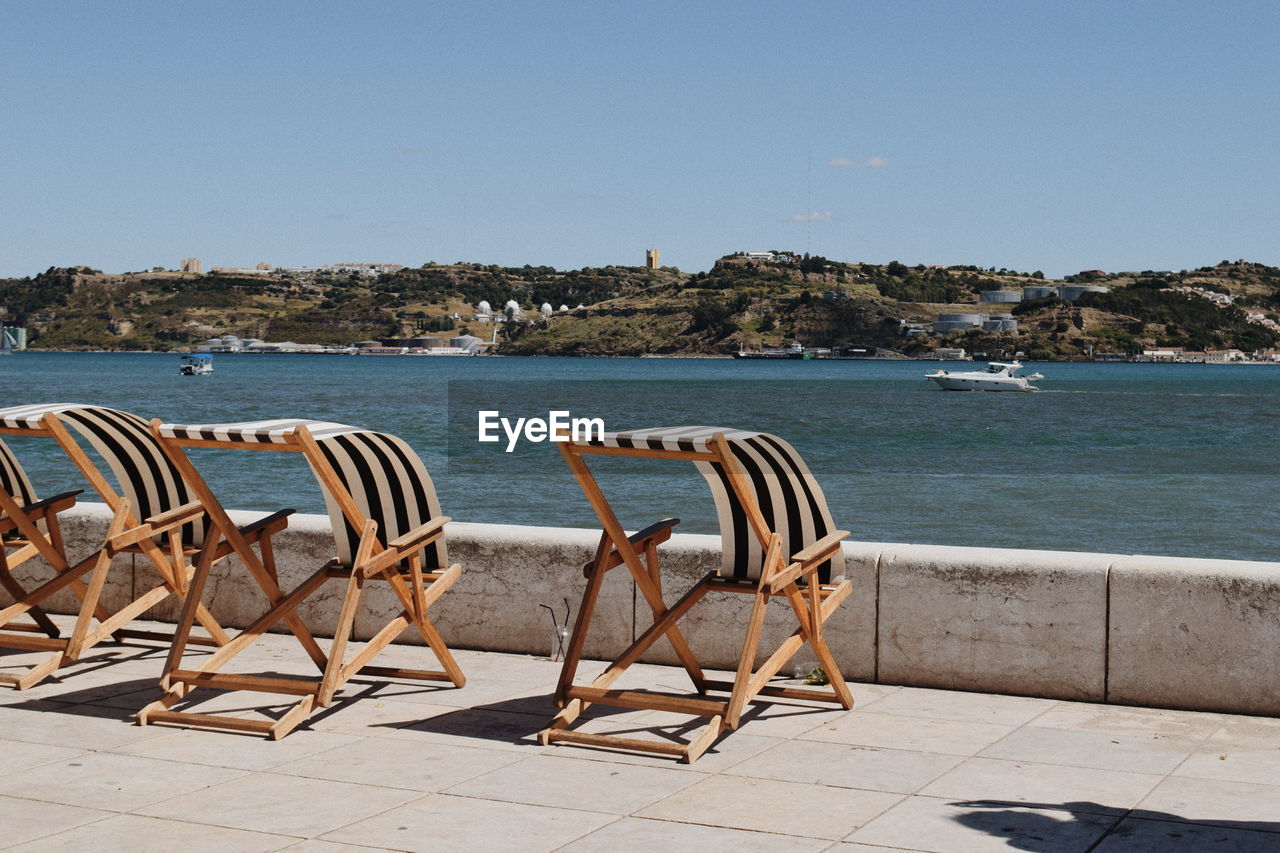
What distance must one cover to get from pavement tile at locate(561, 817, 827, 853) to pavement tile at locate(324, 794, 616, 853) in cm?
7

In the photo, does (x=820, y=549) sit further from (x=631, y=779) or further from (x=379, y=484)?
(x=379, y=484)

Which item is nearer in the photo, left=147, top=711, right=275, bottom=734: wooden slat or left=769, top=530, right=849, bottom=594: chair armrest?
left=769, top=530, right=849, bottom=594: chair armrest

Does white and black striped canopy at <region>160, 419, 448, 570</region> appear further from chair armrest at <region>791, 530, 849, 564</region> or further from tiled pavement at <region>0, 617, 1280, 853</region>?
chair armrest at <region>791, 530, 849, 564</region>

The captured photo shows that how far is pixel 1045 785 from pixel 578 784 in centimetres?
161

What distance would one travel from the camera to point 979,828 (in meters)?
4.64

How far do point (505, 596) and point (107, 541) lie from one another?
1.90 meters

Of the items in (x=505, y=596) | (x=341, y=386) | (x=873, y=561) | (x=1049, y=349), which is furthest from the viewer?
(x=1049, y=349)

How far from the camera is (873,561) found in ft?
22.4

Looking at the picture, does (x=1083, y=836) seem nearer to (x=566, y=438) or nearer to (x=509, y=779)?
(x=509, y=779)

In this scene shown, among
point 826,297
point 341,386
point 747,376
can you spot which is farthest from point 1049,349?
point 341,386

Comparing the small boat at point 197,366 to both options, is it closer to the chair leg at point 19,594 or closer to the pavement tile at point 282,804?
the chair leg at point 19,594

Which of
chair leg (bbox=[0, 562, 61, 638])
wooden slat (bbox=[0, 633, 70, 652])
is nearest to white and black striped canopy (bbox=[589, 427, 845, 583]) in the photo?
wooden slat (bbox=[0, 633, 70, 652])

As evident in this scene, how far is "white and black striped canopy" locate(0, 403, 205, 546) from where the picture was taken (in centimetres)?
677

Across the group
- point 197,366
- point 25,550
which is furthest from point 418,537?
point 197,366
